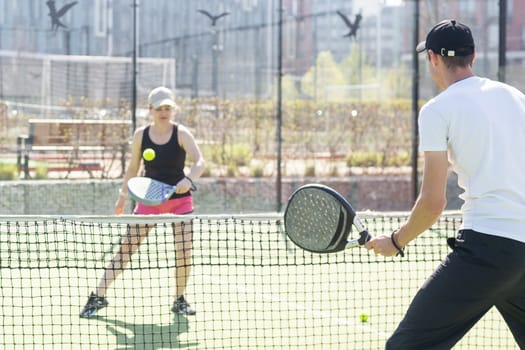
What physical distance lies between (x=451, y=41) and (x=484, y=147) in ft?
1.37

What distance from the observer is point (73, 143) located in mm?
10844

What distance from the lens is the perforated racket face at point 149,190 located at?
5.97m

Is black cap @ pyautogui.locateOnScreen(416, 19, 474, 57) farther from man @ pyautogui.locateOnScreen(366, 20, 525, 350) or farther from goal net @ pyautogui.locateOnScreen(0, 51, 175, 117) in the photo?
goal net @ pyautogui.locateOnScreen(0, 51, 175, 117)

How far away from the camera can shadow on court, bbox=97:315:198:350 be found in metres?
5.49

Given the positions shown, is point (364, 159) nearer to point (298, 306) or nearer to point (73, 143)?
point (73, 143)

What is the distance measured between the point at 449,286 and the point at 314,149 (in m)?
9.09

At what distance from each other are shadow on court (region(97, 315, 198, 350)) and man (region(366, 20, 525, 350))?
93.0 inches

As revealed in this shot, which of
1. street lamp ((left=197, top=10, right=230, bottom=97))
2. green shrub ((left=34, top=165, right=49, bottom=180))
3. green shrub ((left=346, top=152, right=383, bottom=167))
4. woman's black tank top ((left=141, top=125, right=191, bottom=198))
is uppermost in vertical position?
street lamp ((left=197, top=10, right=230, bottom=97))

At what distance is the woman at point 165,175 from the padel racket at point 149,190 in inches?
3.6

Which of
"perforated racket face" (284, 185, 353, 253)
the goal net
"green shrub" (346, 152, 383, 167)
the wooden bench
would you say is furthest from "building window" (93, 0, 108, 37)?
"perforated racket face" (284, 185, 353, 253)

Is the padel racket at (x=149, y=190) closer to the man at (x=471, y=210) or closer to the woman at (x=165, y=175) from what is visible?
the woman at (x=165, y=175)

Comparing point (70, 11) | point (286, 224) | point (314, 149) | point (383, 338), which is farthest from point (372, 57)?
point (286, 224)

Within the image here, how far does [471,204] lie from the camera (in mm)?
3461

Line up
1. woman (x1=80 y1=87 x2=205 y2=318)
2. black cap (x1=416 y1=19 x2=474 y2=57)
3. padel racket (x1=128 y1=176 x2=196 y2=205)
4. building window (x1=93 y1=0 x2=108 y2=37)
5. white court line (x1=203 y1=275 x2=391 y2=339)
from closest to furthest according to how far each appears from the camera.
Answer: black cap (x1=416 y1=19 x2=474 y2=57)
white court line (x1=203 y1=275 x2=391 y2=339)
padel racket (x1=128 y1=176 x2=196 y2=205)
woman (x1=80 y1=87 x2=205 y2=318)
building window (x1=93 y1=0 x2=108 y2=37)
